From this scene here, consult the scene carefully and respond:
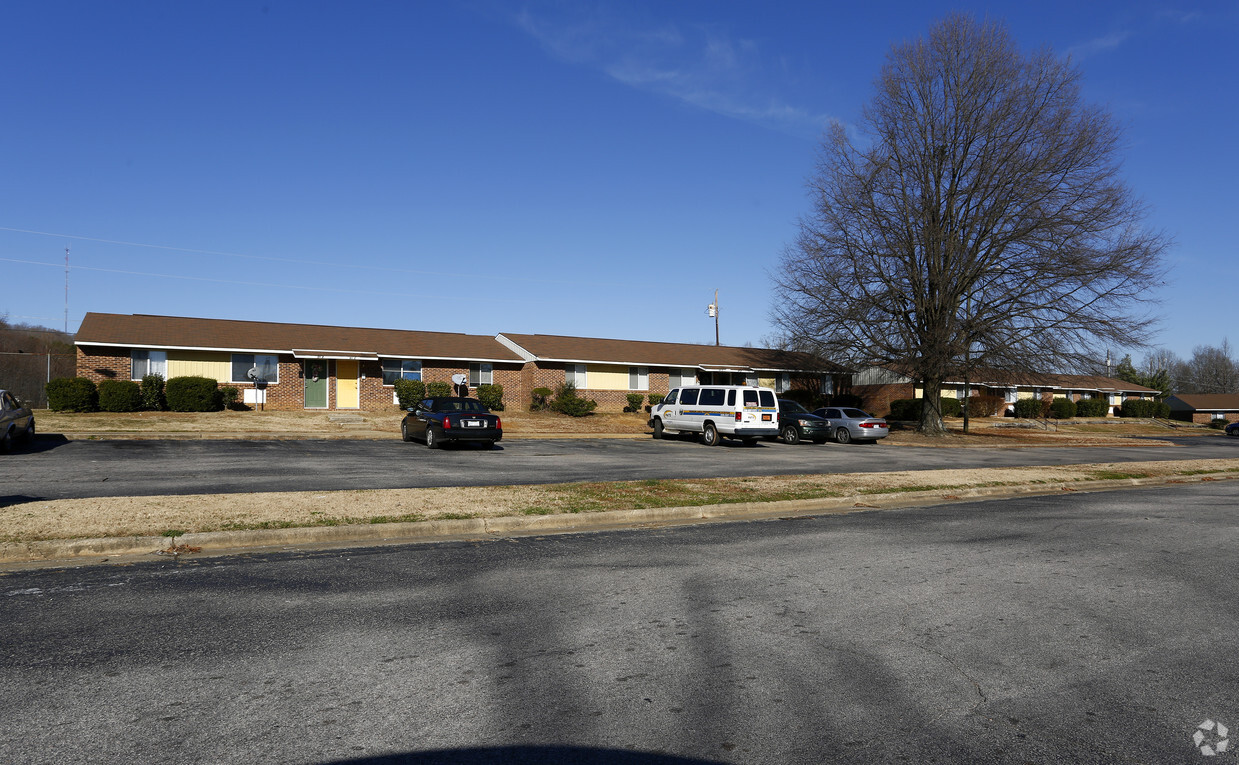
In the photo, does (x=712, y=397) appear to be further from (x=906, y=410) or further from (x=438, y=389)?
(x=906, y=410)

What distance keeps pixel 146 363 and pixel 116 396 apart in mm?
3337

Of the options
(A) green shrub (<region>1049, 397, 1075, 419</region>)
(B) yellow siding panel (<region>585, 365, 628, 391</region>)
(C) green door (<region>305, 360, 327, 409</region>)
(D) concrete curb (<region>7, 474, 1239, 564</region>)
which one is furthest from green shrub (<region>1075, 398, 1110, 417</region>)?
(C) green door (<region>305, 360, 327, 409</region>)

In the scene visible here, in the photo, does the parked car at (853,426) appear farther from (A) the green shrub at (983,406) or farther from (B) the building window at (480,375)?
(A) the green shrub at (983,406)

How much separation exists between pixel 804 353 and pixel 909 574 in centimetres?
3143

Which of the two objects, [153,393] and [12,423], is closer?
[12,423]

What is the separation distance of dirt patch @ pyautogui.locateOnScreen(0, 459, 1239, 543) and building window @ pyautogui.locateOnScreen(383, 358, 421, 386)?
24103 millimetres

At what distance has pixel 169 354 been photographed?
31812mm

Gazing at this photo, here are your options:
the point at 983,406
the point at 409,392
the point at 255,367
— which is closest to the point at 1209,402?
the point at 983,406

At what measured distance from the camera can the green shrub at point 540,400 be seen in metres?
38.2

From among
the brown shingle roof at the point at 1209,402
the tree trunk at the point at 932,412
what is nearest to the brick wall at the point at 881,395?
the tree trunk at the point at 932,412

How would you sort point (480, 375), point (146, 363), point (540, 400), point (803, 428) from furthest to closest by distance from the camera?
point (540, 400) → point (480, 375) → point (146, 363) → point (803, 428)

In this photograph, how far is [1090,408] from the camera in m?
60.3

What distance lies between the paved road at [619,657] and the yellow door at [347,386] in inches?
1117

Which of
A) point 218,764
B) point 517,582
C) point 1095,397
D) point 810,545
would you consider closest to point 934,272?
point 810,545
